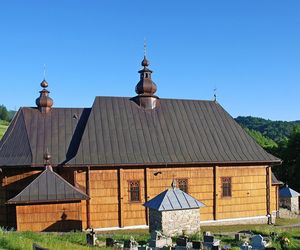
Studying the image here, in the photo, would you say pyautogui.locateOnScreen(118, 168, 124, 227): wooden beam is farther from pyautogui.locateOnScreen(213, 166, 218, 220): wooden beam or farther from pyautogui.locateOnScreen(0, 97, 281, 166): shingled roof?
pyautogui.locateOnScreen(213, 166, 218, 220): wooden beam

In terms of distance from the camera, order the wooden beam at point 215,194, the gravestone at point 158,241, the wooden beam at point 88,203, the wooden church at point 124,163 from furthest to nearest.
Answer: the wooden beam at point 215,194
the wooden beam at point 88,203
the wooden church at point 124,163
the gravestone at point 158,241

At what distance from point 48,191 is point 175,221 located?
632cm

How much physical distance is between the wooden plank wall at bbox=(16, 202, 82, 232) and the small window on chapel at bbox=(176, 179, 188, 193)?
5567mm

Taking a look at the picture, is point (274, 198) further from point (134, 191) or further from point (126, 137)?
point (126, 137)

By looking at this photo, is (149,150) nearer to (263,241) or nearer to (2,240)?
(263,241)

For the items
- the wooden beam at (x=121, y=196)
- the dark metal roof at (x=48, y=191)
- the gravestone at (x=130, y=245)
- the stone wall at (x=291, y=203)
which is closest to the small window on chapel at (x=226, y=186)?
the wooden beam at (x=121, y=196)

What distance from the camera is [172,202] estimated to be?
16625 millimetres

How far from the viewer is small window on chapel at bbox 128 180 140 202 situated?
69.0ft

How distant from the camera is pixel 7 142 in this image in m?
21.2

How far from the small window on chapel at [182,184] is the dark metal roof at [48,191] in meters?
5.22

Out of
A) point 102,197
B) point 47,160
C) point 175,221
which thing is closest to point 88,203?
point 102,197

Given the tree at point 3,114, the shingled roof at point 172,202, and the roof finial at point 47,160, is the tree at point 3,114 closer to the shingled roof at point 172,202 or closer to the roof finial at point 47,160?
the roof finial at point 47,160

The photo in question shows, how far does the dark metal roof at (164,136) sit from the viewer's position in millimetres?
21094

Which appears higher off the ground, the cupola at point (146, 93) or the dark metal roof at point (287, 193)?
the cupola at point (146, 93)
